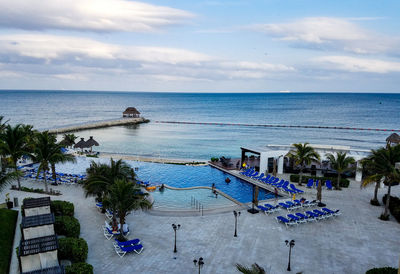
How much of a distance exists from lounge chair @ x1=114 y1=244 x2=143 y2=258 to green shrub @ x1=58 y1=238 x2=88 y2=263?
1522 millimetres

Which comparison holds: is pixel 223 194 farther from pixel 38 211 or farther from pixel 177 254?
pixel 38 211

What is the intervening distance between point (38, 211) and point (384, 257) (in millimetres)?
16295

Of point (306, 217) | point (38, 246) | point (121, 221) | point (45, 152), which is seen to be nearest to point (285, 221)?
point (306, 217)

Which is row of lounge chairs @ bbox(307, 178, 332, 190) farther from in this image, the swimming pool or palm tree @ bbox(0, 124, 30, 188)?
palm tree @ bbox(0, 124, 30, 188)

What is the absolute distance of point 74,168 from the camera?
29531mm

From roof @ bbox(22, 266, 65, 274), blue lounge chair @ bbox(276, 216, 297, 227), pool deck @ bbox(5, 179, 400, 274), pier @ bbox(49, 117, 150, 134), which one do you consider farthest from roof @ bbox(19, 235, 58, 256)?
pier @ bbox(49, 117, 150, 134)

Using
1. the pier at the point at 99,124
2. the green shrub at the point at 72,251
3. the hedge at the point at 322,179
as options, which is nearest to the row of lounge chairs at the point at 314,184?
the hedge at the point at 322,179

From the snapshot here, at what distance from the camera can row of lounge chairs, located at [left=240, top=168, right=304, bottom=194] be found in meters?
22.8

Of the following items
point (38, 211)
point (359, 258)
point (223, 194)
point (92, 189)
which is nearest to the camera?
point (359, 258)

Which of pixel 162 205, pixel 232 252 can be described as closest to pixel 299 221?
pixel 232 252

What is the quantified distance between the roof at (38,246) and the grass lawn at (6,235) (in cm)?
159

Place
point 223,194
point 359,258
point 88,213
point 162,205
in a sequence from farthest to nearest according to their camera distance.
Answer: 1. point 223,194
2. point 162,205
3. point 88,213
4. point 359,258

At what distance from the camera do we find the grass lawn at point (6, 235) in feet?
40.3

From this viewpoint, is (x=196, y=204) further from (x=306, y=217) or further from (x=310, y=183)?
(x=310, y=183)
